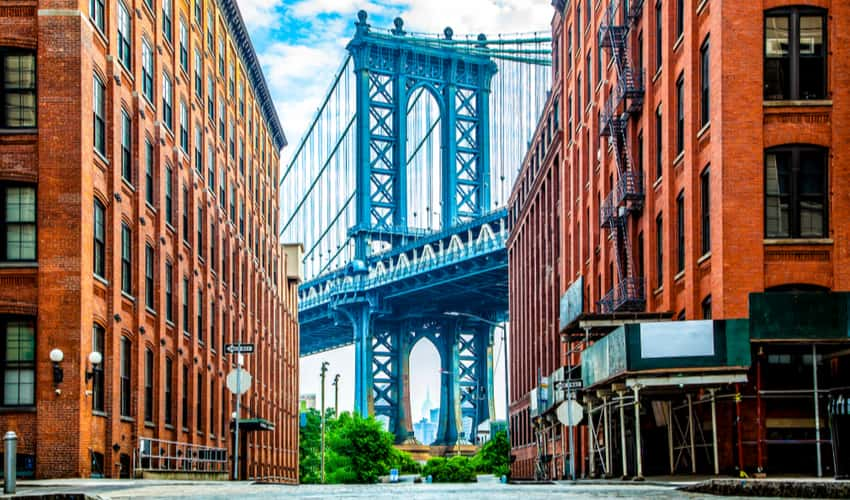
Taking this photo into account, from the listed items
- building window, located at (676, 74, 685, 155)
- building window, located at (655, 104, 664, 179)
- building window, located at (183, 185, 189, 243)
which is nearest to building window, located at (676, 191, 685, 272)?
building window, located at (676, 74, 685, 155)

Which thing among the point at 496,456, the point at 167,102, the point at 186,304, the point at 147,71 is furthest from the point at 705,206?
the point at 496,456

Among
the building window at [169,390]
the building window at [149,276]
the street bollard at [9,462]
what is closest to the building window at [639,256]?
the building window at [149,276]

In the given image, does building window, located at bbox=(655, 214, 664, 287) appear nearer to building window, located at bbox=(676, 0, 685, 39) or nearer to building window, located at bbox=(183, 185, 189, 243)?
building window, located at bbox=(676, 0, 685, 39)

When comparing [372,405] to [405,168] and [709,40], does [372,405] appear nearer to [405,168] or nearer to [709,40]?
[405,168]

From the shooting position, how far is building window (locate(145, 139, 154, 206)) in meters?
43.9

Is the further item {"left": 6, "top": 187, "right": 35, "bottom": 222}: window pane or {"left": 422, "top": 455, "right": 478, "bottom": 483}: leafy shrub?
{"left": 422, "top": 455, "right": 478, "bottom": 483}: leafy shrub

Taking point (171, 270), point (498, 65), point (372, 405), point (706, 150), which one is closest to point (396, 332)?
point (372, 405)

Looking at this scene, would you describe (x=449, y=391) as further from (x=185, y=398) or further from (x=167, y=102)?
(x=167, y=102)

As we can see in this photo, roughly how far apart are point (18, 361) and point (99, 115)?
7556 millimetres

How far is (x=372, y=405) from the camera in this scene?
140 metres

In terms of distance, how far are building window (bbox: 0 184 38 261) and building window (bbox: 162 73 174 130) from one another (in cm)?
1331

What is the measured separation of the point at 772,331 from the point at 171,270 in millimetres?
24589

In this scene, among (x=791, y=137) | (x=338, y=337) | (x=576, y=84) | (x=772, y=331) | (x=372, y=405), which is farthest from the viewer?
(x=338, y=337)

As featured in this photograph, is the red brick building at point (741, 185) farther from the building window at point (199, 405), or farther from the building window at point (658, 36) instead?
the building window at point (199, 405)
